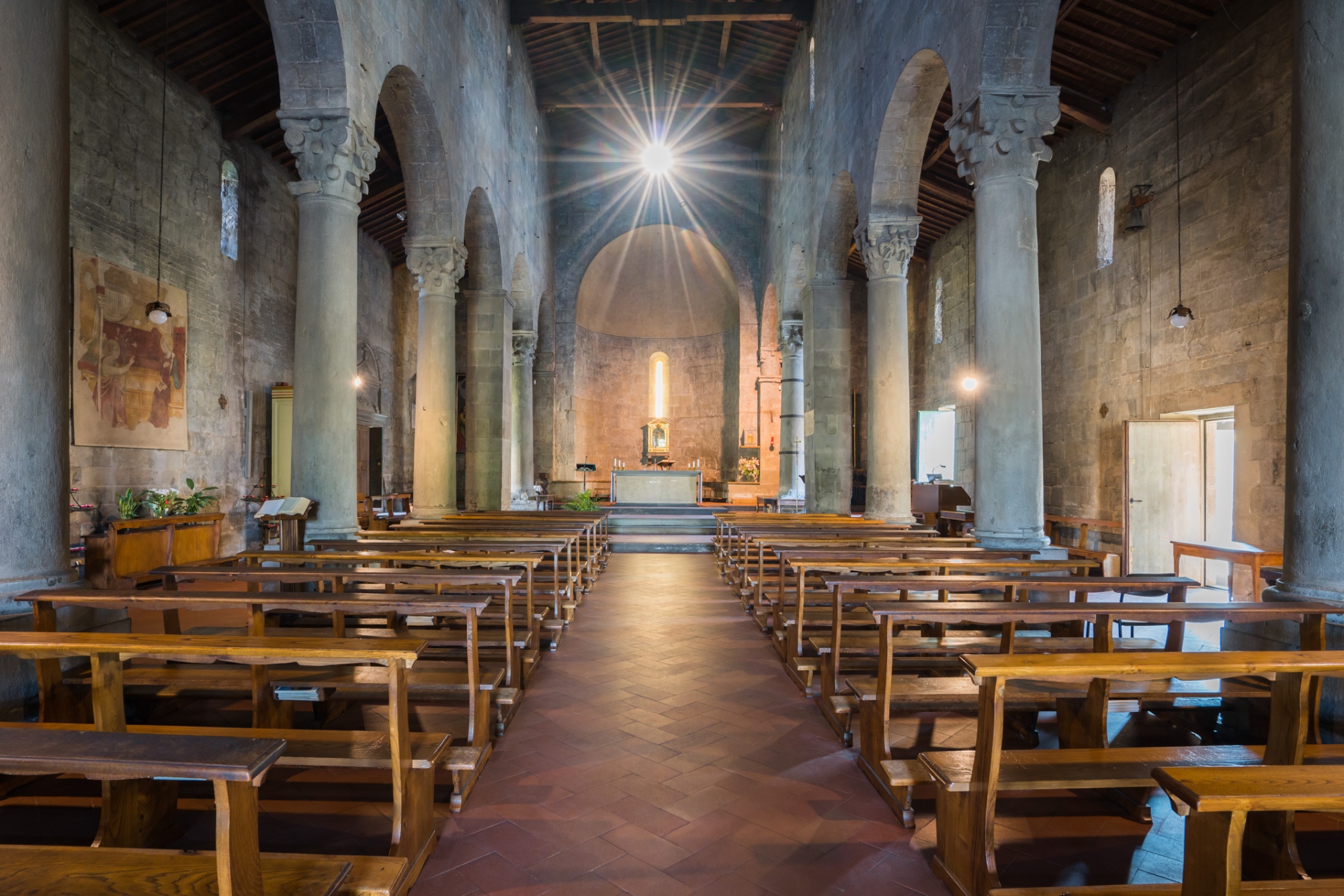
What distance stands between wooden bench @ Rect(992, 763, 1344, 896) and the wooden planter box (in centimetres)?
789

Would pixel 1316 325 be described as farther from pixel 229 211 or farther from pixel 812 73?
pixel 229 211

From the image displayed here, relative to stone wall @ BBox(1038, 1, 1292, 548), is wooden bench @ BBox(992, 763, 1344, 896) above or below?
below

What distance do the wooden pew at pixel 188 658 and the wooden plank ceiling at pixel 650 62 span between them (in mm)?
10028

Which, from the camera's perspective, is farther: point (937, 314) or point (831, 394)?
point (937, 314)

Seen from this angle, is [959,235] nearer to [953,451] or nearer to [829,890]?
[953,451]

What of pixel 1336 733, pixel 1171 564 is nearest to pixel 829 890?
pixel 1336 733

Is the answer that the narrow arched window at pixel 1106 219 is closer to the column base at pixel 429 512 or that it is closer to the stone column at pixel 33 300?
the column base at pixel 429 512

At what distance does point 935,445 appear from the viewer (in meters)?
19.4

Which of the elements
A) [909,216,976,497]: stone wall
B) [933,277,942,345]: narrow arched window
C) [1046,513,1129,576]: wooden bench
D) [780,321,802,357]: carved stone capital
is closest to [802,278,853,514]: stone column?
[780,321,802,357]: carved stone capital

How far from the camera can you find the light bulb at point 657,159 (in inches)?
872

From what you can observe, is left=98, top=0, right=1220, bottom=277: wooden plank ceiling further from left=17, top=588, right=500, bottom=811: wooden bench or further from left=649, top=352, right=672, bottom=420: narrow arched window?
left=17, top=588, right=500, bottom=811: wooden bench

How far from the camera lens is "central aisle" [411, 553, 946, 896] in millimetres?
2537

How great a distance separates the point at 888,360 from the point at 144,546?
32.5 ft

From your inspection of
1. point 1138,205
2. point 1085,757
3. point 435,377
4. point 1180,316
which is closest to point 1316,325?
point 1085,757
